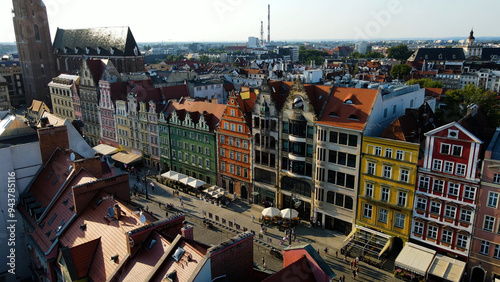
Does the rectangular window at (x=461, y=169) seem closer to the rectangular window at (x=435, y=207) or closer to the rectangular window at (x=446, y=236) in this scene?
the rectangular window at (x=435, y=207)

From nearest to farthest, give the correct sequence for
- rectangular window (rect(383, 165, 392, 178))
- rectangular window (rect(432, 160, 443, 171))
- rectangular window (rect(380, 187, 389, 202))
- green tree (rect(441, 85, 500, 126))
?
1. rectangular window (rect(432, 160, 443, 171))
2. rectangular window (rect(383, 165, 392, 178))
3. rectangular window (rect(380, 187, 389, 202))
4. green tree (rect(441, 85, 500, 126))

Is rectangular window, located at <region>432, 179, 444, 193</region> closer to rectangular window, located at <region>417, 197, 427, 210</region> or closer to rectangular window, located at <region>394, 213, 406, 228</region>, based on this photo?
rectangular window, located at <region>417, 197, 427, 210</region>

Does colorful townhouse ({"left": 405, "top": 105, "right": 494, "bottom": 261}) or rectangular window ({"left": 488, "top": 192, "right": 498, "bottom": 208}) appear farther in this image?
colorful townhouse ({"left": 405, "top": 105, "right": 494, "bottom": 261})

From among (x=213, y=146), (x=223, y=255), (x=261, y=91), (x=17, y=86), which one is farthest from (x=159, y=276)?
(x=17, y=86)

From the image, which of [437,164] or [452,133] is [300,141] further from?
[452,133]

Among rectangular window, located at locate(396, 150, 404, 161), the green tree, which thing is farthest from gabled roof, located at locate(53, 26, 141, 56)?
rectangular window, located at locate(396, 150, 404, 161)

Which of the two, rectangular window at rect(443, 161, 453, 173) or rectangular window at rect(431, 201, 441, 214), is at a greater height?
rectangular window at rect(443, 161, 453, 173)

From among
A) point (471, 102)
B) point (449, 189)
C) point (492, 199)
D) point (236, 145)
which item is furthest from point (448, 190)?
point (471, 102)
